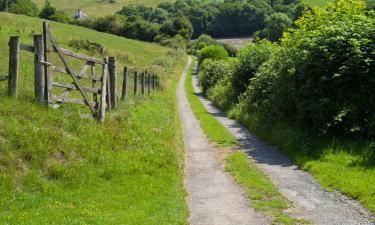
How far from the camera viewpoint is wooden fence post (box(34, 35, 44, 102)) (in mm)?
12328

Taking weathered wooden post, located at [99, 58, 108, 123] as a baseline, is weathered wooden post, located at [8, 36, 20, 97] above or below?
above

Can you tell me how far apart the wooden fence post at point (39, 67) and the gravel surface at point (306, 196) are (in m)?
7.08

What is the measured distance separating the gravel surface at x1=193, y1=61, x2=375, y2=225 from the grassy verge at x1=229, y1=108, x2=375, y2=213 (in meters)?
0.29

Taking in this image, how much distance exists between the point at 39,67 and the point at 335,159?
9.29m

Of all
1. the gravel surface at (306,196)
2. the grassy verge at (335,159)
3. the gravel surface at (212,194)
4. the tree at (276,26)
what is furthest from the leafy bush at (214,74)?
the tree at (276,26)

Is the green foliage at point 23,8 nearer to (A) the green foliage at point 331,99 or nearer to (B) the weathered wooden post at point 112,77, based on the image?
(B) the weathered wooden post at point 112,77

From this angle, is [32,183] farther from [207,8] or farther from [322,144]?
[207,8]

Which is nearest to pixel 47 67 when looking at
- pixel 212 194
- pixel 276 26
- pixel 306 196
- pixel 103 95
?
pixel 103 95

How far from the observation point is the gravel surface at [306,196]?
32.1ft

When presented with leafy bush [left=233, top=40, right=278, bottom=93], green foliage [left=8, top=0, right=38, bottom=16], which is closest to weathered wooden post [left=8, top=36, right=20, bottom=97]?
leafy bush [left=233, top=40, right=278, bottom=93]

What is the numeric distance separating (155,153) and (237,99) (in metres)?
19.3

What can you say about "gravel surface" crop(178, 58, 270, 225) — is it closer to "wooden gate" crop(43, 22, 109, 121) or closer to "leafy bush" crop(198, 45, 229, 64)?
"wooden gate" crop(43, 22, 109, 121)

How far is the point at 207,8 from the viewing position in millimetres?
197500

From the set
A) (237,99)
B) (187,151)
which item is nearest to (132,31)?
(237,99)
